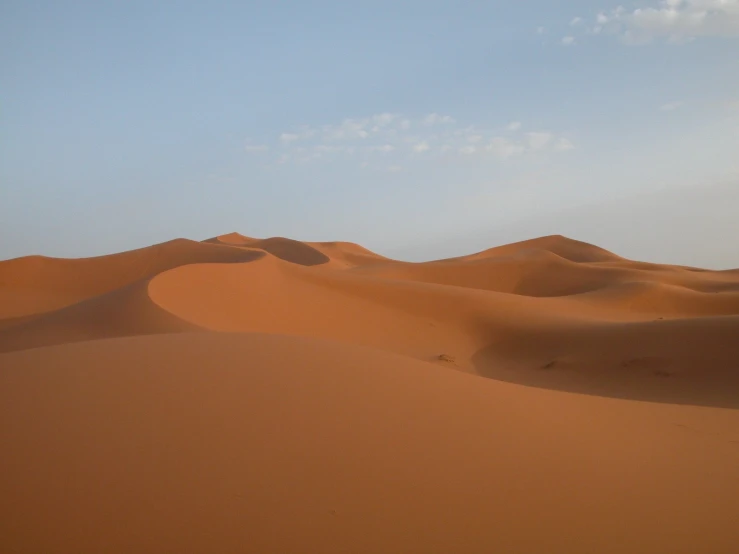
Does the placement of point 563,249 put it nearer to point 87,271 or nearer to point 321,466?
point 87,271

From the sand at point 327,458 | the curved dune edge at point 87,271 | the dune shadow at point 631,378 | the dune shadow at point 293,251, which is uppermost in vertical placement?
the dune shadow at point 293,251

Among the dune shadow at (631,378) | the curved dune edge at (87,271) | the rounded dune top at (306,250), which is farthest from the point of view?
the rounded dune top at (306,250)

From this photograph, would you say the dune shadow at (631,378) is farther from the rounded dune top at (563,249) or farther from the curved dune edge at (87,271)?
the rounded dune top at (563,249)

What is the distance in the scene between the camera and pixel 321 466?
314cm

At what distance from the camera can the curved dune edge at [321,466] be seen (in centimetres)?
255

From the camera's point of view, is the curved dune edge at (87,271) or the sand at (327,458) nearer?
the sand at (327,458)

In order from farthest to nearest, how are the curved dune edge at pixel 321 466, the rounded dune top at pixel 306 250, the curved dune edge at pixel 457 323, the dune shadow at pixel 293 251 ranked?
the rounded dune top at pixel 306 250 → the dune shadow at pixel 293 251 → the curved dune edge at pixel 457 323 → the curved dune edge at pixel 321 466

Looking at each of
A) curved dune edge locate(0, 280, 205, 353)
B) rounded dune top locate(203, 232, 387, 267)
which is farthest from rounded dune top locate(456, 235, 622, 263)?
curved dune edge locate(0, 280, 205, 353)

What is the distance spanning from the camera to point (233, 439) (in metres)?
3.34

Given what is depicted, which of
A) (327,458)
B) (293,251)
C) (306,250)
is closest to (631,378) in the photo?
(327,458)

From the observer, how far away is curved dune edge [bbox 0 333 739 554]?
2555 millimetres

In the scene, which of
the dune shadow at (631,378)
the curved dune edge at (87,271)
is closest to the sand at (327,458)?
the dune shadow at (631,378)

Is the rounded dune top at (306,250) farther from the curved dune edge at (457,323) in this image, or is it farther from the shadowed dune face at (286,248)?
the curved dune edge at (457,323)

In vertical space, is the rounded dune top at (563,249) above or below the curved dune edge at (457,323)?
above
